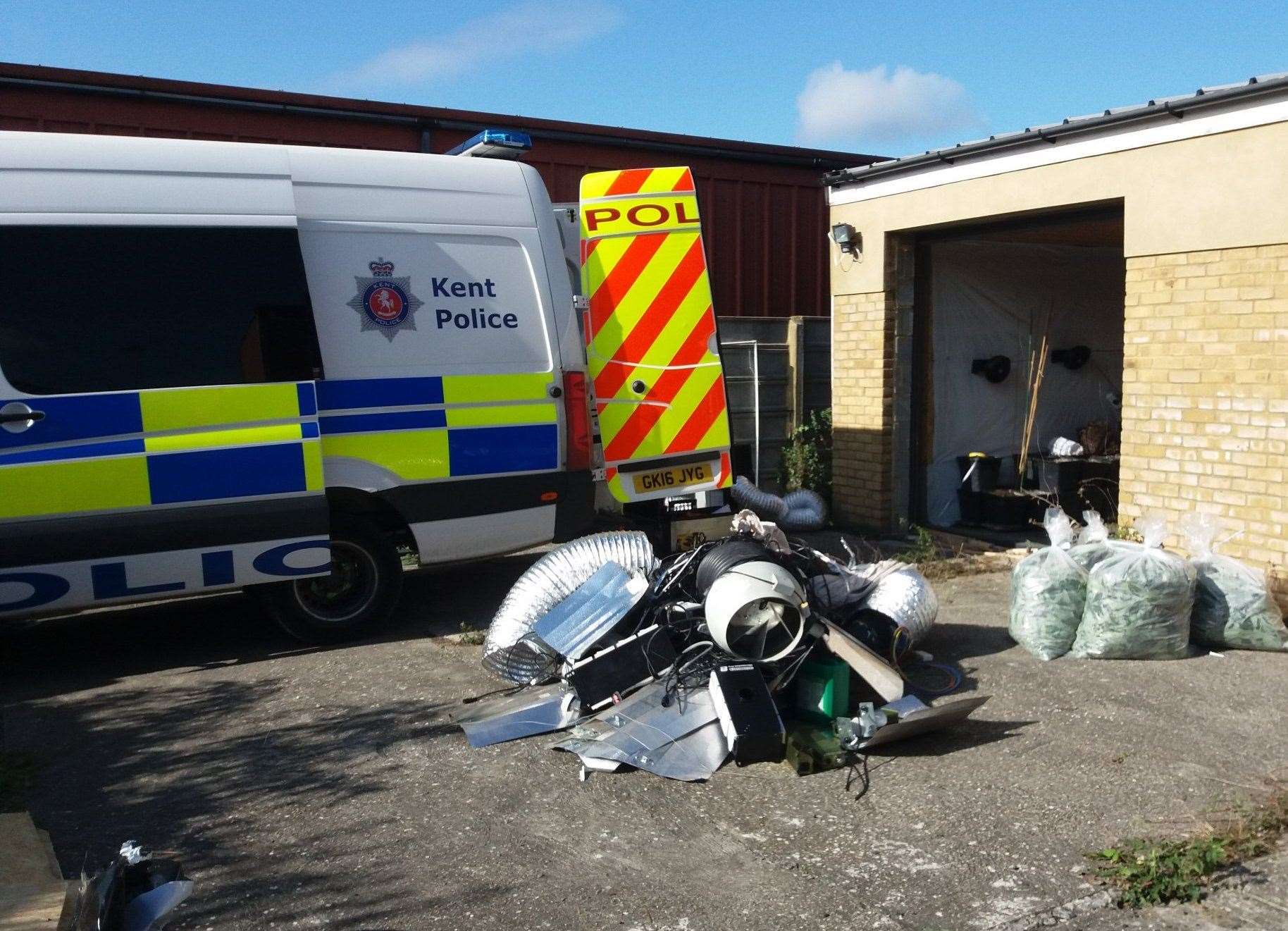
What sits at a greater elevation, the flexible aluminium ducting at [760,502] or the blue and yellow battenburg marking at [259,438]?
the blue and yellow battenburg marking at [259,438]

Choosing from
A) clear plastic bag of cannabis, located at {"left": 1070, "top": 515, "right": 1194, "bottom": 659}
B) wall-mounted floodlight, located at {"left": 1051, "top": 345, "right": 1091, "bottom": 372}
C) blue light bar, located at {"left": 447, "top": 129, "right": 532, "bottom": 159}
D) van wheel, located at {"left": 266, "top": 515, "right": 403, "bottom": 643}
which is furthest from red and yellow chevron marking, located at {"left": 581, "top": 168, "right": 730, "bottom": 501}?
wall-mounted floodlight, located at {"left": 1051, "top": 345, "right": 1091, "bottom": 372}

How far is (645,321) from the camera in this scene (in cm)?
670

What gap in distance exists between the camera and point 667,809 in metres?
3.95

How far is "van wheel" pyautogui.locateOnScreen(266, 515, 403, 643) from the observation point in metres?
6.04

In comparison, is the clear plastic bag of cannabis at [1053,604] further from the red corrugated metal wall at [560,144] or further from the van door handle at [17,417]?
the van door handle at [17,417]

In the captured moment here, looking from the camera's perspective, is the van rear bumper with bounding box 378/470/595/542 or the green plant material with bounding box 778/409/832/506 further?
the green plant material with bounding box 778/409/832/506

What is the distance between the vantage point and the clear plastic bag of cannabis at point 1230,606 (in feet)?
18.3

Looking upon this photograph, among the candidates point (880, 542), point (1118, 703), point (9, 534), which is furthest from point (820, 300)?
point (9, 534)

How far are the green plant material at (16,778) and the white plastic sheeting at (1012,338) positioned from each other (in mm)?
6924

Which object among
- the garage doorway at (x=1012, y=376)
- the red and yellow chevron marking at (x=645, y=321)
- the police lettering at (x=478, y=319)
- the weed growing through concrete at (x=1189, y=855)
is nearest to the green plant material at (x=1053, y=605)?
the weed growing through concrete at (x=1189, y=855)

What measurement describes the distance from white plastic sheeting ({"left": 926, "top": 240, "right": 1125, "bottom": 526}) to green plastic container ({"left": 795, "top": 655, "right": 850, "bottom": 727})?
4924mm

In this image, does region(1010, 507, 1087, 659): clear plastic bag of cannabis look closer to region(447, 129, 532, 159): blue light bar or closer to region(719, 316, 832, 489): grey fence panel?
region(447, 129, 532, 159): blue light bar

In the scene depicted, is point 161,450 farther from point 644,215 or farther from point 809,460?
point 809,460

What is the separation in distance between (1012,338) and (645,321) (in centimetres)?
448
